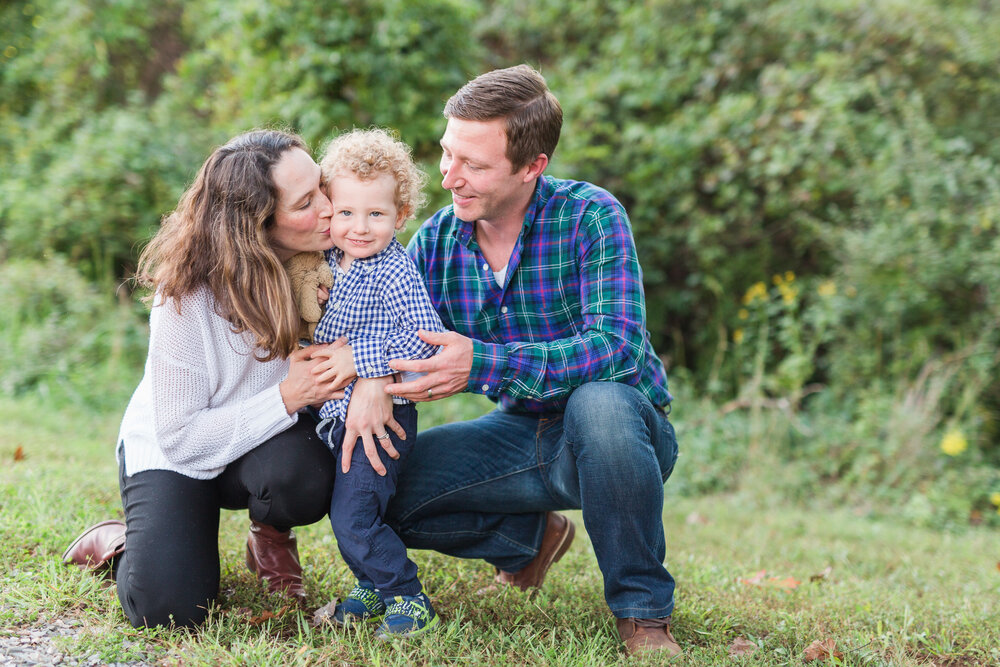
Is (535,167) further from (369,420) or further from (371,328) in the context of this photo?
(369,420)

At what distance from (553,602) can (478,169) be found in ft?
4.52

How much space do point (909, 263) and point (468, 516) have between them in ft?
12.5

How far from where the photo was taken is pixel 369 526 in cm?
243

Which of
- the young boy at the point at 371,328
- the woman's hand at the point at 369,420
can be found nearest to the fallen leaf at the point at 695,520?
the young boy at the point at 371,328

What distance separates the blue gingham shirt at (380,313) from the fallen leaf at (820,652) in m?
1.35

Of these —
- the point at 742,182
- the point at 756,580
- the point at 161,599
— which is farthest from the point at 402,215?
the point at 742,182

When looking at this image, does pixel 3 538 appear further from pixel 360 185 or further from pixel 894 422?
pixel 894 422

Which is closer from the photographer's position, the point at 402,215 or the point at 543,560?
the point at 402,215

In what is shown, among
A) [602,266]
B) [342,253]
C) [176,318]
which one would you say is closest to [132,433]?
[176,318]

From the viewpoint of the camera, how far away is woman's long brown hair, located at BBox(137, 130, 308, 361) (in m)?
2.41

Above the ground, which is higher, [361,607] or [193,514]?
[193,514]

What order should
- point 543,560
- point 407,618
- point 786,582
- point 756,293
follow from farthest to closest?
point 756,293 → point 786,582 → point 543,560 → point 407,618

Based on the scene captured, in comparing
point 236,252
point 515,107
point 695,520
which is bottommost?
point 695,520

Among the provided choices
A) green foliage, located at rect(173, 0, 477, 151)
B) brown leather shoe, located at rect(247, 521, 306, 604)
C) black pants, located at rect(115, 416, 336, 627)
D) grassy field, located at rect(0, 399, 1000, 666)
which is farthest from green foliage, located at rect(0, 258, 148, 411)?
black pants, located at rect(115, 416, 336, 627)
